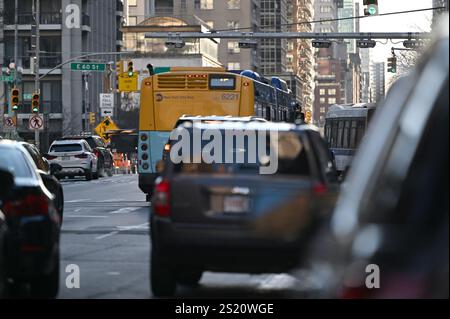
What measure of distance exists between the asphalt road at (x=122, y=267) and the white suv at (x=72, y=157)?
934 inches

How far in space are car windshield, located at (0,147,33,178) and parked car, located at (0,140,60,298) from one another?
4cm

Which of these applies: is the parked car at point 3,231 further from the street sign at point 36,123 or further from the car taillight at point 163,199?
the street sign at point 36,123

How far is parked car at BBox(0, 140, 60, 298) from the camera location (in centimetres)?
1098

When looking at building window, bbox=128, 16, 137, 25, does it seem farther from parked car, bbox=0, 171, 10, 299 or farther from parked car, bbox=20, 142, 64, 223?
parked car, bbox=0, 171, 10, 299

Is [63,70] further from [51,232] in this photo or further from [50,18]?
[51,232]


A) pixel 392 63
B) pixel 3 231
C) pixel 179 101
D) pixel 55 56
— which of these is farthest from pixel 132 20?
pixel 3 231

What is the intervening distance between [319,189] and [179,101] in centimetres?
1890

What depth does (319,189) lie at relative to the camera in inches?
447

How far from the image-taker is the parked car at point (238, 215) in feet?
36.2

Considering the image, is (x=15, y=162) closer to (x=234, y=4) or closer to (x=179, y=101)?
(x=179, y=101)

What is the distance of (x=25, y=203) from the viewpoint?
11.2 metres

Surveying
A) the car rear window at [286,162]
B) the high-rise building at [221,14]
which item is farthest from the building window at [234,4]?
the car rear window at [286,162]

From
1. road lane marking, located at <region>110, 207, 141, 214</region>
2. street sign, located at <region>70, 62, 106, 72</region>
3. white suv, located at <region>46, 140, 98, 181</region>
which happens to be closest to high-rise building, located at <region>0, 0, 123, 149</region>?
street sign, located at <region>70, 62, 106, 72</region>
